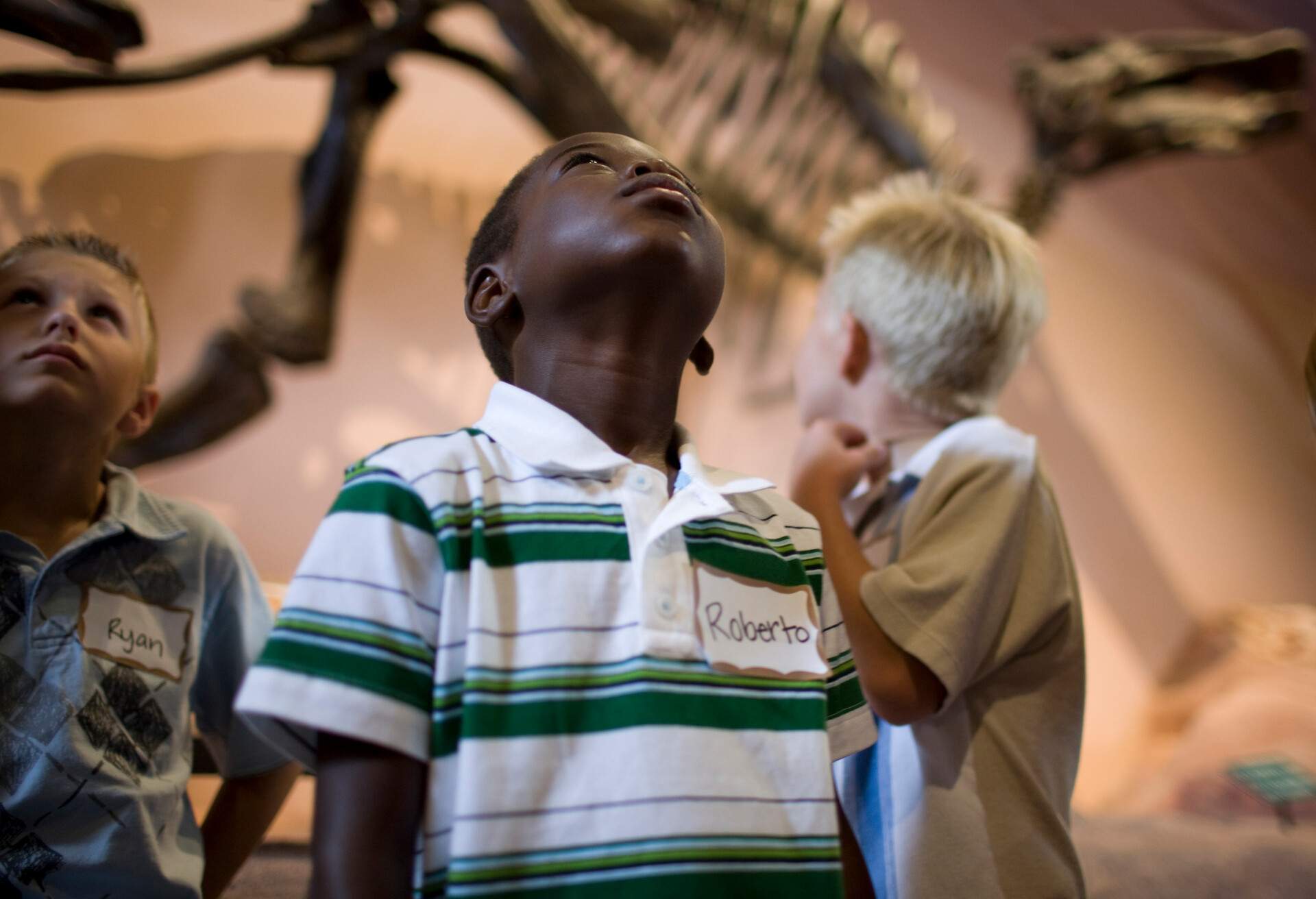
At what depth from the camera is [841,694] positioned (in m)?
0.73

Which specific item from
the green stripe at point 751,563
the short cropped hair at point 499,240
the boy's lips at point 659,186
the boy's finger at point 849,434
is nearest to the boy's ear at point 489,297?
the short cropped hair at point 499,240

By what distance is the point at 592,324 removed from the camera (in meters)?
0.70

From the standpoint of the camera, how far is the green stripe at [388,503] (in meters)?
0.58

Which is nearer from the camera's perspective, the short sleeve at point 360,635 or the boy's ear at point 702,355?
the short sleeve at point 360,635

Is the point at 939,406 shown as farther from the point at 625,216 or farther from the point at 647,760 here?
the point at 647,760

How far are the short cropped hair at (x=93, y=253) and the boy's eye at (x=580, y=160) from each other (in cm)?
46

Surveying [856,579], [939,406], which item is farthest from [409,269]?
[856,579]

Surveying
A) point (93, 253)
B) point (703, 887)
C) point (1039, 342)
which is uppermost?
point (1039, 342)

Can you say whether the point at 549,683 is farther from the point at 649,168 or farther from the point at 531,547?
the point at 649,168

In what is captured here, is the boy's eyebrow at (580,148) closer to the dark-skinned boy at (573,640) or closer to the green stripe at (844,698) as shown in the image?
the dark-skinned boy at (573,640)

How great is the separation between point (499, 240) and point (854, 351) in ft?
1.77

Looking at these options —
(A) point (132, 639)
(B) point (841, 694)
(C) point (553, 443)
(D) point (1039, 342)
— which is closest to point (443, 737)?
(C) point (553, 443)

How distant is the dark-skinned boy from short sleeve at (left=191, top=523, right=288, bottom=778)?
38cm

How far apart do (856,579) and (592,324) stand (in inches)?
14.5
